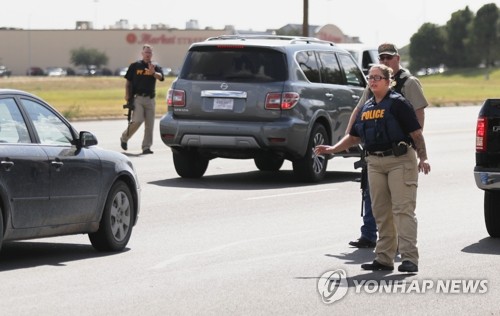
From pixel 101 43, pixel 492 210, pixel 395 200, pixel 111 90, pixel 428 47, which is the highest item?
pixel 395 200

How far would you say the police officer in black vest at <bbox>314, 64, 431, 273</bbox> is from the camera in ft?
35.4

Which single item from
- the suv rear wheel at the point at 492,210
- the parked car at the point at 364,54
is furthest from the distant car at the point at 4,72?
the suv rear wheel at the point at 492,210

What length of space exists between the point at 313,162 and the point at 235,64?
5.61 feet

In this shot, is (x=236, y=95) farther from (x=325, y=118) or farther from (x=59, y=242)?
(x=59, y=242)

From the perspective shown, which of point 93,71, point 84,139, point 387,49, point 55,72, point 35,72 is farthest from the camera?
point 93,71

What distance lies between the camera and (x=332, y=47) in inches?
811

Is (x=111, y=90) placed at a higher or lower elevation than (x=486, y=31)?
lower

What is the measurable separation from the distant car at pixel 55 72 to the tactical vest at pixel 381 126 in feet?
507

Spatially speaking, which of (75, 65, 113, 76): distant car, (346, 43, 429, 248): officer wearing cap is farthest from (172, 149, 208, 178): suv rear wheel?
(75, 65, 113, 76): distant car

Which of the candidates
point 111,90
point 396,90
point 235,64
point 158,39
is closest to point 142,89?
point 235,64

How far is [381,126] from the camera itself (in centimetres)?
1080

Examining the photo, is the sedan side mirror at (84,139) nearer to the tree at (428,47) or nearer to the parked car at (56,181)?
the parked car at (56,181)

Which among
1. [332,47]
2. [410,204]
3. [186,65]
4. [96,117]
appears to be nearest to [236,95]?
[186,65]

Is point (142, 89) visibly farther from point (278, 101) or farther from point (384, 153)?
point (384, 153)
